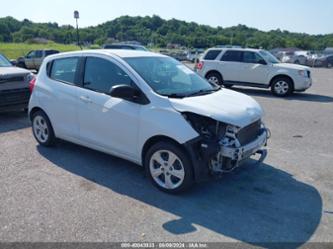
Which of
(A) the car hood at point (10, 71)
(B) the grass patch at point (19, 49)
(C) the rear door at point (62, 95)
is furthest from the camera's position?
(B) the grass patch at point (19, 49)

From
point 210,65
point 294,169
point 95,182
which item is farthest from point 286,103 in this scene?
point 95,182

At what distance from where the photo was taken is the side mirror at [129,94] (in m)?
4.34

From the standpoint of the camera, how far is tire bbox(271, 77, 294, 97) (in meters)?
12.9

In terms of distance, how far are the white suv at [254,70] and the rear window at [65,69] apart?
9439 millimetres

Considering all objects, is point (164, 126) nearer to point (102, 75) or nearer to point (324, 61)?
point (102, 75)

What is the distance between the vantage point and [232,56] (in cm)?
1407

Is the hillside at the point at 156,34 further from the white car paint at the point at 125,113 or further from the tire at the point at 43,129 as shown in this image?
the white car paint at the point at 125,113

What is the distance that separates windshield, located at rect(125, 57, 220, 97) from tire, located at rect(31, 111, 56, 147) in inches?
79.2

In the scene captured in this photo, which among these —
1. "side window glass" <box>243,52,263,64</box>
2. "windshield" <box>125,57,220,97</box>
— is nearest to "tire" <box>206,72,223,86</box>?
"side window glass" <box>243,52,263,64</box>

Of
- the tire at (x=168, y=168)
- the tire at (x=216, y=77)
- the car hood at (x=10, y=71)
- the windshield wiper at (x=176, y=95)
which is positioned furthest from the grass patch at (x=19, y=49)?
the tire at (x=168, y=168)

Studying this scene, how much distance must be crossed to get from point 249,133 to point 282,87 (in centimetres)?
922

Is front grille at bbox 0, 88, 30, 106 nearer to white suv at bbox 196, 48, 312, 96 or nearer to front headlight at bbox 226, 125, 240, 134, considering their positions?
front headlight at bbox 226, 125, 240, 134

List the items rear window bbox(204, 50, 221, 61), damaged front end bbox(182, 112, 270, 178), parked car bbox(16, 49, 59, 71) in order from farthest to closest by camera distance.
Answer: parked car bbox(16, 49, 59, 71) → rear window bbox(204, 50, 221, 61) → damaged front end bbox(182, 112, 270, 178)

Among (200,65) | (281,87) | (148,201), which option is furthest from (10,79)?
(281,87)
